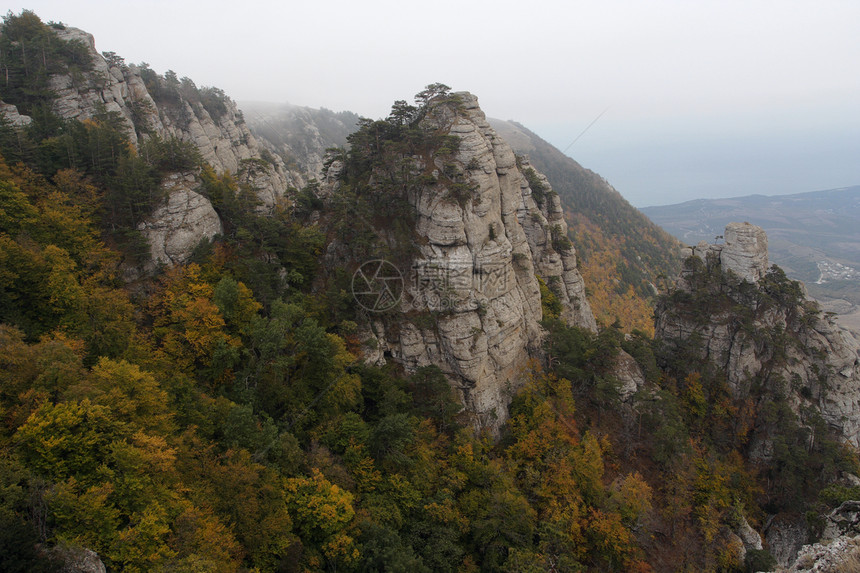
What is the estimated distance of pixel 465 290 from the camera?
119ft

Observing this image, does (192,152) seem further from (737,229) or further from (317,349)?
(737,229)

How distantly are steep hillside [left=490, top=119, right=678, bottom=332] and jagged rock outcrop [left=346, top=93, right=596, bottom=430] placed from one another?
50.6m

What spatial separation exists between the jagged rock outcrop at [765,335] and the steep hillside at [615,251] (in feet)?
105

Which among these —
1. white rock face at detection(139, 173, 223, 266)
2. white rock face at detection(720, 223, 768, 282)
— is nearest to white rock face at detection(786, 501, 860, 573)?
white rock face at detection(720, 223, 768, 282)

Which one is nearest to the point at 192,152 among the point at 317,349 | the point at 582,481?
the point at 317,349

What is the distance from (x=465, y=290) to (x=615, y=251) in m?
118

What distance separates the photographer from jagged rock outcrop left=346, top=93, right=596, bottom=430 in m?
36.0

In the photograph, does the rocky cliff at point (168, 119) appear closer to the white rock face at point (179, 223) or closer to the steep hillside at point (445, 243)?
the white rock face at point (179, 223)

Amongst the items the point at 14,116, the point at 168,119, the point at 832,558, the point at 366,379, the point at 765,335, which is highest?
the point at 168,119

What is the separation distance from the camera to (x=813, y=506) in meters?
33.2

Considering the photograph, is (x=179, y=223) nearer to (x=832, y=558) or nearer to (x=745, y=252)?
(x=832, y=558)

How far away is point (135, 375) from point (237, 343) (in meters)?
9.99

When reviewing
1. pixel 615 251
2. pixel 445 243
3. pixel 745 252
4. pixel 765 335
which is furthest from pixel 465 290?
pixel 615 251

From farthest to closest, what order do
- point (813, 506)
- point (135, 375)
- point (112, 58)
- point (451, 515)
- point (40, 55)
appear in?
point (112, 58) → point (40, 55) → point (813, 506) → point (451, 515) → point (135, 375)
